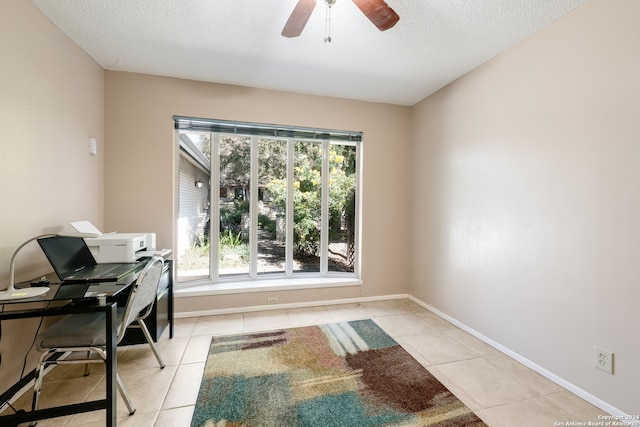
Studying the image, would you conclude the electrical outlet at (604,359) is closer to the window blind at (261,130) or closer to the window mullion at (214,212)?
the window blind at (261,130)

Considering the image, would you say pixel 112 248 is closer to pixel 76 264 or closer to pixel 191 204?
pixel 76 264

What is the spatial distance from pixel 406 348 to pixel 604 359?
125 centimetres

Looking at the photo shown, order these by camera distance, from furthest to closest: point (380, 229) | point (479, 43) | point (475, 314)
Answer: point (380, 229)
point (475, 314)
point (479, 43)

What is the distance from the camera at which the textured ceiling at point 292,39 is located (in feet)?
5.97

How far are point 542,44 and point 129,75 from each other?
12.0 ft

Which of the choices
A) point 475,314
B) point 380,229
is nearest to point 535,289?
point 475,314

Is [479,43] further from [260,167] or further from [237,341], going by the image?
[237,341]

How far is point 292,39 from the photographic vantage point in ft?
7.11

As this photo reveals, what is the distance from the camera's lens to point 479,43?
2.19 metres

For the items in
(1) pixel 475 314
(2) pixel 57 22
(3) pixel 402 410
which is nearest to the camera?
(3) pixel 402 410

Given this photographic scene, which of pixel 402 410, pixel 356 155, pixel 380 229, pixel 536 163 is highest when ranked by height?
pixel 356 155

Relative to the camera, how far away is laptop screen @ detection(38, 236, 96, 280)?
166 cm

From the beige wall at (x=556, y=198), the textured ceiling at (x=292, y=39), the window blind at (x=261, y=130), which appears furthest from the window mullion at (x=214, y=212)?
the beige wall at (x=556, y=198)

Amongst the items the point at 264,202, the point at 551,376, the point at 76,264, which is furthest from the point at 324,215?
the point at 551,376
